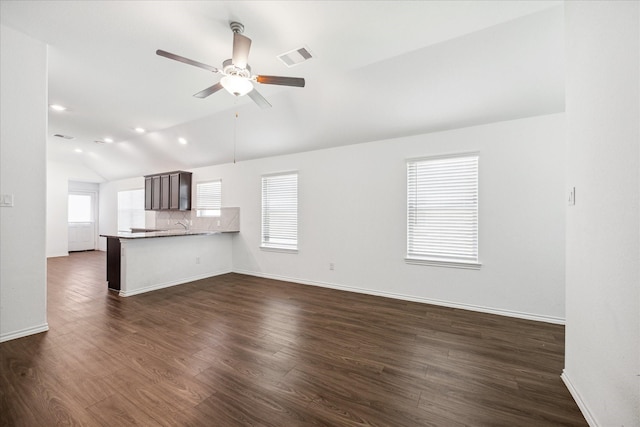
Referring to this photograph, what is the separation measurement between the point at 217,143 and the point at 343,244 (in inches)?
133

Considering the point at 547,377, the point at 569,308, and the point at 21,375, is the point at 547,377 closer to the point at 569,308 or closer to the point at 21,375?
the point at 569,308

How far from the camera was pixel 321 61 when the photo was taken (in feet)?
9.36

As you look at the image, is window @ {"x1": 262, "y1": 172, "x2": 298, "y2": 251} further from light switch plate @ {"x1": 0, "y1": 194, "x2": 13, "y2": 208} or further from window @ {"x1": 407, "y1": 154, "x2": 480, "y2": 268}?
light switch plate @ {"x1": 0, "y1": 194, "x2": 13, "y2": 208}

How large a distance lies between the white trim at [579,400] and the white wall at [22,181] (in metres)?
4.68

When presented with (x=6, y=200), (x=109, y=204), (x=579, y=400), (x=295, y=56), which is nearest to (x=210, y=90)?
(x=295, y=56)

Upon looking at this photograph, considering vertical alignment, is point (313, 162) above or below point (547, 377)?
above

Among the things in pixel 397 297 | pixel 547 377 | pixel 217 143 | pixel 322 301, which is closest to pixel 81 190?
pixel 217 143

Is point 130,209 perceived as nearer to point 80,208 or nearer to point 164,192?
point 80,208

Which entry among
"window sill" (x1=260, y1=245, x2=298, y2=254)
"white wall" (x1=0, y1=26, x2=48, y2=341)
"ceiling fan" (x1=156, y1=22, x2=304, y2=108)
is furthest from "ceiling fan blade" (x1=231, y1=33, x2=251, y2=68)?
"window sill" (x1=260, y1=245, x2=298, y2=254)

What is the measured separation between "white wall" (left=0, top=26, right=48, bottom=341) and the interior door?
798 cm

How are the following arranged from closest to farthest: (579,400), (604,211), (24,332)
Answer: (604,211)
(579,400)
(24,332)

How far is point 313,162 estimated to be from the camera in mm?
4781

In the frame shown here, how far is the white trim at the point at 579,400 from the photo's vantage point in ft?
4.96

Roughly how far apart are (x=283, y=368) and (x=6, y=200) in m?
3.09
